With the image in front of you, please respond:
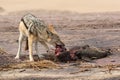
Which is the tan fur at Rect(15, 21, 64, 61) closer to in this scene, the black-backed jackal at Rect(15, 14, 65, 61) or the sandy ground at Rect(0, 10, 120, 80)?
the black-backed jackal at Rect(15, 14, 65, 61)

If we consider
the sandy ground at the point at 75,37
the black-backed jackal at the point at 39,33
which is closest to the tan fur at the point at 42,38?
the black-backed jackal at the point at 39,33

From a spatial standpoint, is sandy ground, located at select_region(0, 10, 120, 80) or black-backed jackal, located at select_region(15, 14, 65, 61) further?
black-backed jackal, located at select_region(15, 14, 65, 61)

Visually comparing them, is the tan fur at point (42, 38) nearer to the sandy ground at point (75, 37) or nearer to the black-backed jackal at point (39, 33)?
the black-backed jackal at point (39, 33)

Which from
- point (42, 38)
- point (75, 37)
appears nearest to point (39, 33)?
point (42, 38)

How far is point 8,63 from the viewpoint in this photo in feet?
50.1

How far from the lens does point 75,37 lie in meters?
20.7

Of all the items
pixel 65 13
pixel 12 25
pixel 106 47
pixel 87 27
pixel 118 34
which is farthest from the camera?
pixel 65 13

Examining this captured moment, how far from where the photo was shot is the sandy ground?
1363 centimetres

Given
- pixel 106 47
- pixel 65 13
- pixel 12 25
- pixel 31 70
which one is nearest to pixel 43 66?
pixel 31 70

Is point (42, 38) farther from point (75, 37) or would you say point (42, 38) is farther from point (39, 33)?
point (75, 37)

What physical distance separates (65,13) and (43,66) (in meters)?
18.6

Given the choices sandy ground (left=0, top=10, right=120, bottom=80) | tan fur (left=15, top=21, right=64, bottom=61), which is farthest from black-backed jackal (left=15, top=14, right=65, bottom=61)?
sandy ground (left=0, top=10, right=120, bottom=80)

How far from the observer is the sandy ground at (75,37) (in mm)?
13633

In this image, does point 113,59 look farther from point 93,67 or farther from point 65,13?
point 65,13
